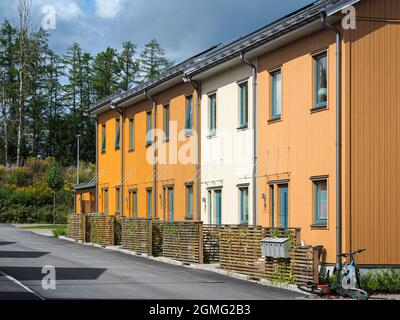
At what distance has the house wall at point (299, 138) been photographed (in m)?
21.1

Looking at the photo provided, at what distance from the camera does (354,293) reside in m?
17.0

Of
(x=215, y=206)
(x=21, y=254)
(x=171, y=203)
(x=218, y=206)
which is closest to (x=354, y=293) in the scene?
(x=218, y=206)

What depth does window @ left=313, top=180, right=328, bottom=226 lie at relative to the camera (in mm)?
21309

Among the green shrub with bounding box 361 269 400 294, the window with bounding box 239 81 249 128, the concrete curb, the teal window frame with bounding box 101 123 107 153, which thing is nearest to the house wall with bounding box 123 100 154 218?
the teal window frame with bounding box 101 123 107 153

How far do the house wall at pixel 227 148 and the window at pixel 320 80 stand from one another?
4.34 m

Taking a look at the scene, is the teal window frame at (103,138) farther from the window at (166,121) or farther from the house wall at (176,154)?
the window at (166,121)

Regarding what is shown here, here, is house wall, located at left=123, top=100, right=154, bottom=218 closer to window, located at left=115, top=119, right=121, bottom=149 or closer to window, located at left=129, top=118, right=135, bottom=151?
window, located at left=129, top=118, right=135, bottom=151

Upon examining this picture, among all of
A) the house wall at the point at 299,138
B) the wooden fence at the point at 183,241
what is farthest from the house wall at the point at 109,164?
the house wall at the point at 299,138

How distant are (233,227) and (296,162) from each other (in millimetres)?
2547

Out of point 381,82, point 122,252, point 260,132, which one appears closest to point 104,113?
point 122,252

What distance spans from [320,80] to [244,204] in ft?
20.8

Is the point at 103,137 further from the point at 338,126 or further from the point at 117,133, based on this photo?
the point at 338,126

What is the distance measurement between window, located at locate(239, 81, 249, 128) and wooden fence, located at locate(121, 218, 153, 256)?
4.75m

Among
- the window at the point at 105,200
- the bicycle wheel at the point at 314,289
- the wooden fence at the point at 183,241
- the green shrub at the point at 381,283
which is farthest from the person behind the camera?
the window at the point at 105,200
